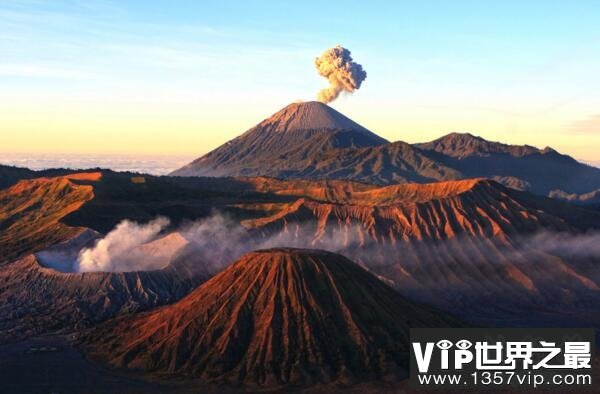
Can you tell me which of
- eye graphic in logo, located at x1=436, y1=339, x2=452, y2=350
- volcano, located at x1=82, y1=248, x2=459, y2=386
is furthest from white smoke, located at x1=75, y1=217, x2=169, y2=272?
eye graphic in logo, located at x1=436, y1=339, x2=452, y2=350

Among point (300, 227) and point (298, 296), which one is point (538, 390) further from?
point (300, 227)

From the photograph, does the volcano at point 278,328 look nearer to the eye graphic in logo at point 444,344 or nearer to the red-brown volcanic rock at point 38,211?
the eye graphic in logo at point 444,344

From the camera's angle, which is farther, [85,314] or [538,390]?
[85,314]

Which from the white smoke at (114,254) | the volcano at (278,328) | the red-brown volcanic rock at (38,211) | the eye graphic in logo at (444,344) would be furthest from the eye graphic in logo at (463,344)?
the red-brown volcanic rock at (38,211)

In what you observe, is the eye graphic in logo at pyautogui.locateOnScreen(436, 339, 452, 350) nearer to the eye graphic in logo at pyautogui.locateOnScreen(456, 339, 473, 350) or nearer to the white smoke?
the eye graphic in logo at pyautogui.locateOnScreen(456, 339, 473, 350)

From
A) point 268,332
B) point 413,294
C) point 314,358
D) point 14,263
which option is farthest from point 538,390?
point 14,263

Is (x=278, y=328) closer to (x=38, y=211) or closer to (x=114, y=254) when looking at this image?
(x=114, y=254)

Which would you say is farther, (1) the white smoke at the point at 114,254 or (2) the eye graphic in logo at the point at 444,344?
(1) the white smoke at the point at 114,254
